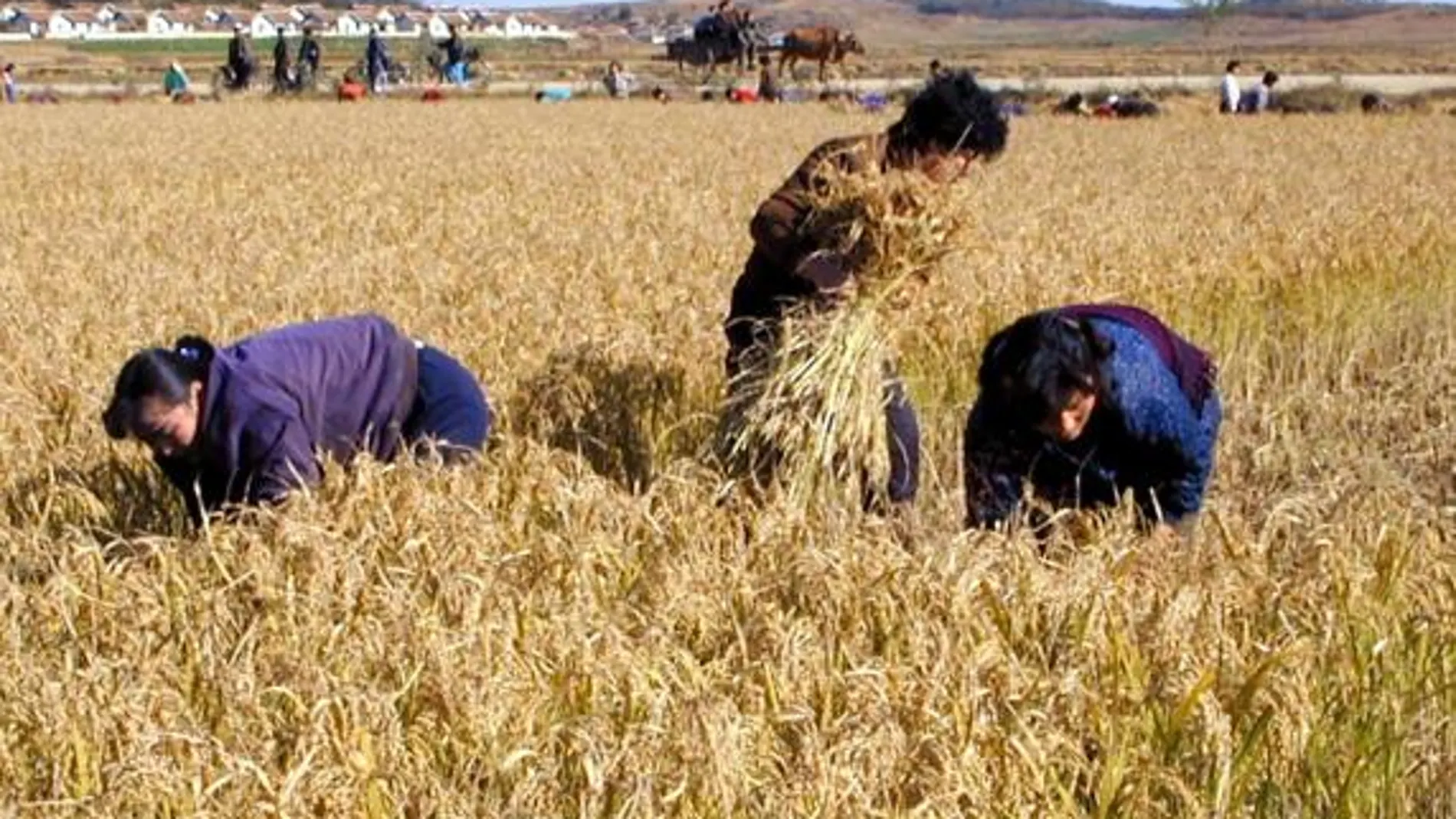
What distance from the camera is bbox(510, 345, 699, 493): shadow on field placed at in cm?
609

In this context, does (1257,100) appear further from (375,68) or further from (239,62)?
(239,62)

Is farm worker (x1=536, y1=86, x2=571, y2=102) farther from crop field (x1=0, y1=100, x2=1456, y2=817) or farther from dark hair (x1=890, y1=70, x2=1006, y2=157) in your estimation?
dark hair (x1=890, y1=70, x2=1006, y2=157)

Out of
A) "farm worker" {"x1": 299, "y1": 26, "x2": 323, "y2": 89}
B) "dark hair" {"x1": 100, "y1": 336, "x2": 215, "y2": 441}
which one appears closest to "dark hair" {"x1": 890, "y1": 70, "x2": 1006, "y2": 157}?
"dark hair" {"x1": 100, "y1": 336, "x2": 215, "y2": 441}

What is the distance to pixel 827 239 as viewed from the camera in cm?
500

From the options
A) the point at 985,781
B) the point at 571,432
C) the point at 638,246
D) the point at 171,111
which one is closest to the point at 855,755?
the point at 985,781

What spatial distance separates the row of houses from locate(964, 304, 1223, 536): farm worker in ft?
418

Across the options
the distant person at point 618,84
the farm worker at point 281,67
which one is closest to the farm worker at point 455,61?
the farm worker at point 281,67

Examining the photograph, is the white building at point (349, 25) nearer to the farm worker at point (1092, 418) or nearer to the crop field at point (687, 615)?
the crop field at point (687, 615)

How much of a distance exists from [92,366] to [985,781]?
16.0 ft

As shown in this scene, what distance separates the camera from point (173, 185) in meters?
16.4

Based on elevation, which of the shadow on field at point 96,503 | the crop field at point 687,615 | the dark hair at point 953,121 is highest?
the dark hair at point 953,121

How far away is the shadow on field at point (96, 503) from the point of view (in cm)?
521

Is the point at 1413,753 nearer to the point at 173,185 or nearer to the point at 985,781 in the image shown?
the point at 985,781

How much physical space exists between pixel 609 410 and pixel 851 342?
1752mm
